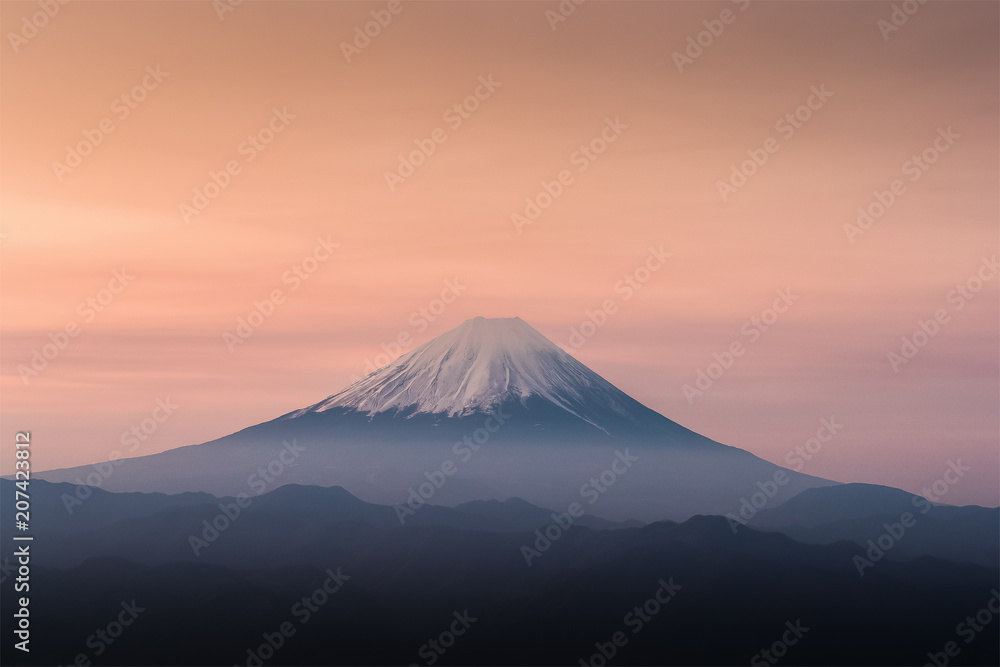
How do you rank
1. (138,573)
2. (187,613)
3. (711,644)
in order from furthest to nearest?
(138,573), (187,613), (711,644)

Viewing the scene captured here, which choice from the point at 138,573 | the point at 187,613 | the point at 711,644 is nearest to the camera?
the point at 711,644

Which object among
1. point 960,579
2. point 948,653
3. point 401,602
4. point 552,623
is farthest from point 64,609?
point 960,579

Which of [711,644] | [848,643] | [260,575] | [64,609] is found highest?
[848,643]

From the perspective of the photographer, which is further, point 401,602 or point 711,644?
point 401,602

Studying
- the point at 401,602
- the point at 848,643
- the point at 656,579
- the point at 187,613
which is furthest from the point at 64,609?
the point at 848,643

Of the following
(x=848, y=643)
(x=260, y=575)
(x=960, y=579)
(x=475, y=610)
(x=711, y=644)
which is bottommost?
(x=260, y=575)

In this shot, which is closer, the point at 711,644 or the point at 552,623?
the point at 711,644

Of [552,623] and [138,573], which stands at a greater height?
[552,623]

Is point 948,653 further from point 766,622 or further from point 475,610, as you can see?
point 475,610

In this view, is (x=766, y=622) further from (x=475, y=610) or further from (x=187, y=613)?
(x=187, y=613)
